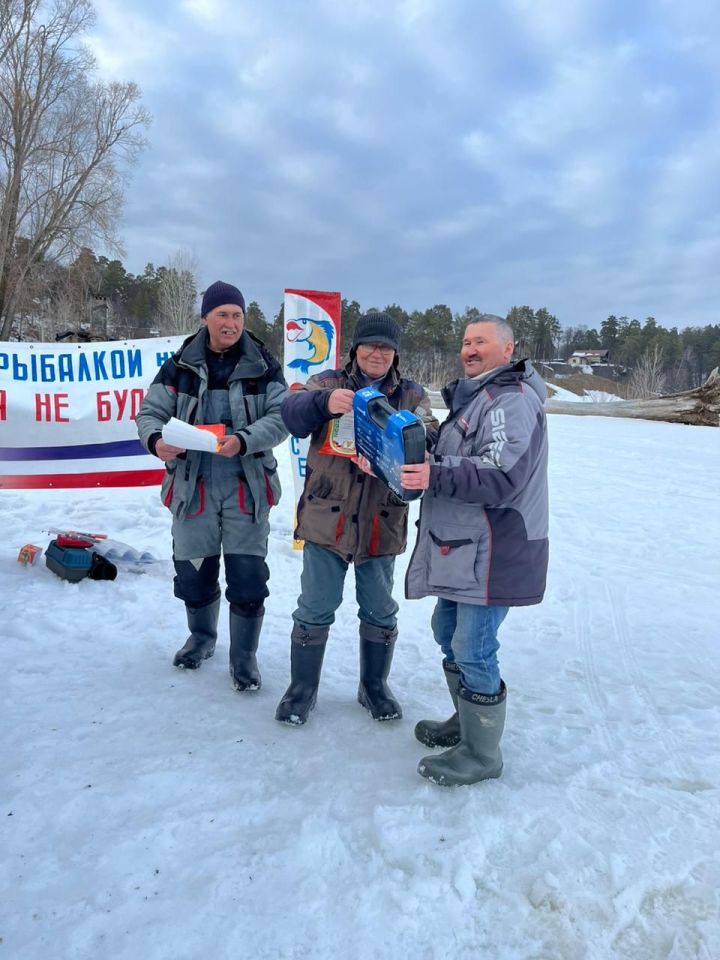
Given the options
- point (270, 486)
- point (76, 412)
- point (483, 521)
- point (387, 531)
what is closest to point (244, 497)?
point (270, 486)

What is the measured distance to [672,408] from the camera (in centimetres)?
1841

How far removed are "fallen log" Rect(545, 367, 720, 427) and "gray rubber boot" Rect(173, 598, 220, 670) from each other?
1403 cm

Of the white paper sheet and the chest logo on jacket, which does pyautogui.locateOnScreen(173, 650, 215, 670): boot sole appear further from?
the chest logo on jacket

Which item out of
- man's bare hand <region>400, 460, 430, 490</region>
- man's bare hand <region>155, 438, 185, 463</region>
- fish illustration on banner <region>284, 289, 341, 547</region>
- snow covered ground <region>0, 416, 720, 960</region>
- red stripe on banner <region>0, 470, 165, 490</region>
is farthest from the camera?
red stripe on banner <region>0, 470, 165, 490</region>

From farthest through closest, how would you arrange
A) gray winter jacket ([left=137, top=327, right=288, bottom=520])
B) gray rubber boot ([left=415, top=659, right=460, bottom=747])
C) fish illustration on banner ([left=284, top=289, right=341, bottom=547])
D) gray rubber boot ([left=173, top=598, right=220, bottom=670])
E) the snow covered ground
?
1. fish illustration on banner ([left=284, top=289, right=341, bottom=547])
2. gray rubber boot ([left=173, top=598, right=220, bottom=670])
3. gray winter jacket ([left=137, top=327, right=288, bottom=520])
4. gray rubber boot ([left=415, top=659, right=460, bottom=747])
5. the snow covered ground

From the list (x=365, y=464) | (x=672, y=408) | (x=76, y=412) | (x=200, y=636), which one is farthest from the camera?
(x=672, y=408)

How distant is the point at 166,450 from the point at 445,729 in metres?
1.91

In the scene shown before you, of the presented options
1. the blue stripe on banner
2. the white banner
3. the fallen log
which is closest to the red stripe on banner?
the white banner

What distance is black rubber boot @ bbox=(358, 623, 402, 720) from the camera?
9.87 feet

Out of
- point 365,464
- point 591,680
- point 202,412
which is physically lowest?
point 591,680

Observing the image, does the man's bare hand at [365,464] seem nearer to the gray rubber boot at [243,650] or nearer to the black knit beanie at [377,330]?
the black knit beanie at [377,330]

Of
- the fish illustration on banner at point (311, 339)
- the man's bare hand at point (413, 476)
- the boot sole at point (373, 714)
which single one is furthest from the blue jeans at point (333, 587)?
the fish illustration on banner at point (311, 339)

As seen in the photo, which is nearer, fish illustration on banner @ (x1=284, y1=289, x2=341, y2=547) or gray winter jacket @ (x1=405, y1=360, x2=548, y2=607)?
gray winter jacket @ (x1=405, y1=360, x2=548, y2=607)

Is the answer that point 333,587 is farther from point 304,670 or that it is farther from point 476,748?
point 476,748
